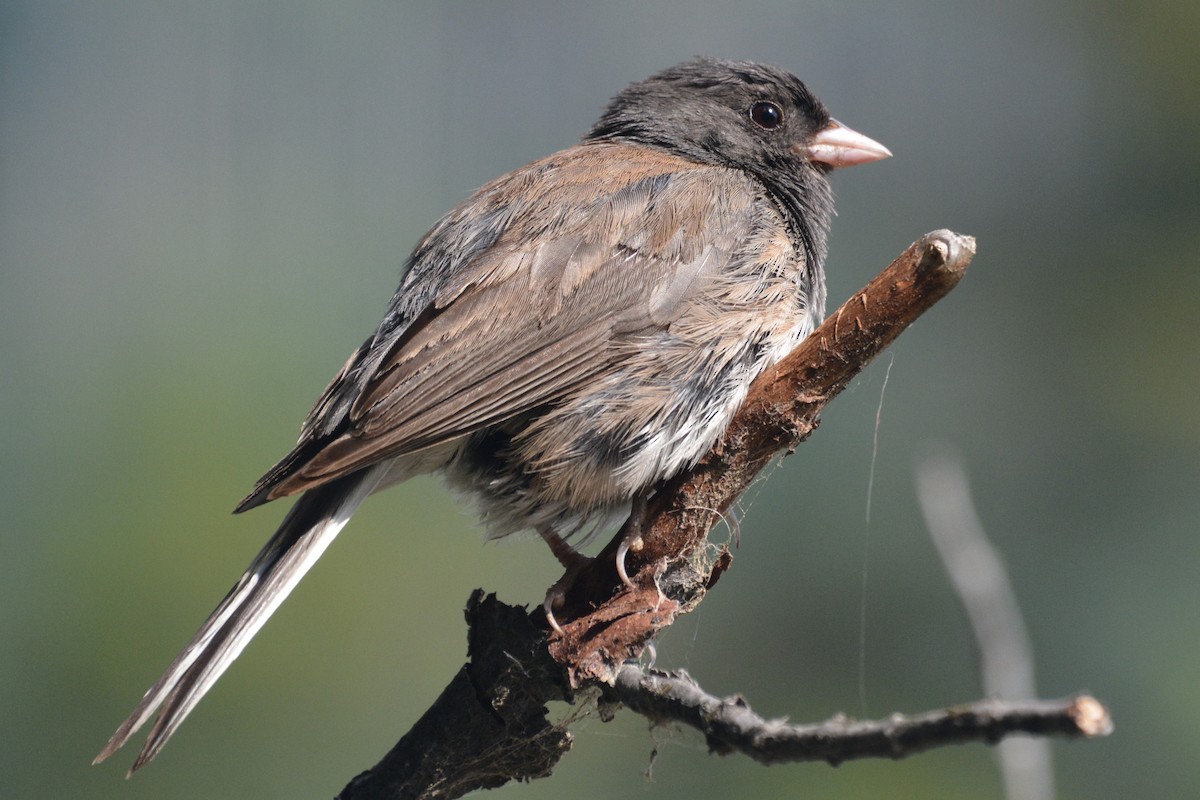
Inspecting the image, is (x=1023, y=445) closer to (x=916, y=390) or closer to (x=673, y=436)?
(x=916, y=390)

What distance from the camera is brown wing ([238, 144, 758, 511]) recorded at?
107 inches

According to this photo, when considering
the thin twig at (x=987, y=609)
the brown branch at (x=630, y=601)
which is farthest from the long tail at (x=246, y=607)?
the thin twig at (x=987, y=609)

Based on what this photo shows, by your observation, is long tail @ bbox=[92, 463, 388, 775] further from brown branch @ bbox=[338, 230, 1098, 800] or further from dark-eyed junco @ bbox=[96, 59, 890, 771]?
brown branch @ bbox=[338, 230, 1098, 800]

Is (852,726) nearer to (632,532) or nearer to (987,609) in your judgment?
(987,609)

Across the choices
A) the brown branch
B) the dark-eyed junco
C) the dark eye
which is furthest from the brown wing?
the dark eye

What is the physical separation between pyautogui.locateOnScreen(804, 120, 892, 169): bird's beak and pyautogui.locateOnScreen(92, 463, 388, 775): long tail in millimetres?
2003

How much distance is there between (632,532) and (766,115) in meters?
1.87

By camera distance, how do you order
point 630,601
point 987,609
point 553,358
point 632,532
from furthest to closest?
1. point 553,358
2. point 632,532
3. point 630,601
4. point 987,609

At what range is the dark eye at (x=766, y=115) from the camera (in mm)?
3850

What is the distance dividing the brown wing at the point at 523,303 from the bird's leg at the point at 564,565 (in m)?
0.43

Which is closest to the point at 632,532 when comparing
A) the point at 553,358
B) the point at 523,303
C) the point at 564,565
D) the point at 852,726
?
the point at 564,565

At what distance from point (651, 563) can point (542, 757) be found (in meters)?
0.52

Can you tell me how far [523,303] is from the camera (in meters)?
2.91

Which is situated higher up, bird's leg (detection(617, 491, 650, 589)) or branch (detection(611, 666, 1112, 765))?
bird's leg (detection(617, 491, 650, 589))
